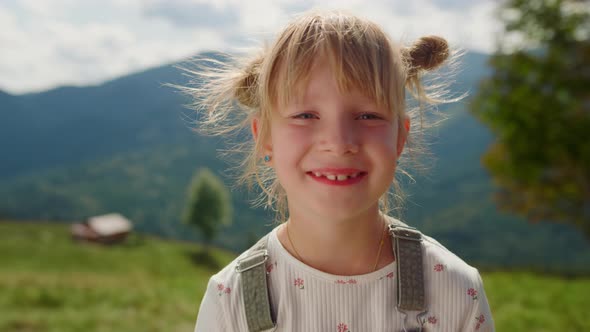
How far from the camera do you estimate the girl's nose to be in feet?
5.71

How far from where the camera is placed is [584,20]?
11594mm

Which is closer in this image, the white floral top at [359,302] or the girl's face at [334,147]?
the girl's face at [334,147]

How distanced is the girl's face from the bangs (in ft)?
0.10

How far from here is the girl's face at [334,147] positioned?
69.7 inches

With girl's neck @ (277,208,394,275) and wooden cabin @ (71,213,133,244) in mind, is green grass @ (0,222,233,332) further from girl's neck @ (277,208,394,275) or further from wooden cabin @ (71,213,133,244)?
wooden cabin @ (71,213,133,244)

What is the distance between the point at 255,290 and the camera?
192cm

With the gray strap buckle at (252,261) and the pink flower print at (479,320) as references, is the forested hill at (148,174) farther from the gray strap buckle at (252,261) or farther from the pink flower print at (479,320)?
the gray strap buckle at (252,261)

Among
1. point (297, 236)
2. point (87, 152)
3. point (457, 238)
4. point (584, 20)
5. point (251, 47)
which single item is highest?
point (584, 20)

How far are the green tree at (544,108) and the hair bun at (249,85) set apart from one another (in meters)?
10.2

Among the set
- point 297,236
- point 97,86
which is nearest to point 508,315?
point 297,236

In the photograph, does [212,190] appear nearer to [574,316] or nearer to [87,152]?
[574,316]

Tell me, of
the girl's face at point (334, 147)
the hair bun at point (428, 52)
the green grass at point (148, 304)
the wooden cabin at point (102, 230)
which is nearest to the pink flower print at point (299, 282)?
the girl's face at point (334, 147)

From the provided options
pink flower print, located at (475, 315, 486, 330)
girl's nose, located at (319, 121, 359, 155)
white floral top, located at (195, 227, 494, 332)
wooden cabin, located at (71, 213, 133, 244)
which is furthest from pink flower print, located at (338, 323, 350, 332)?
wooden cabin, located at (71, 213, 133, 244)

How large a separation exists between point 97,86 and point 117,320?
250 feet
